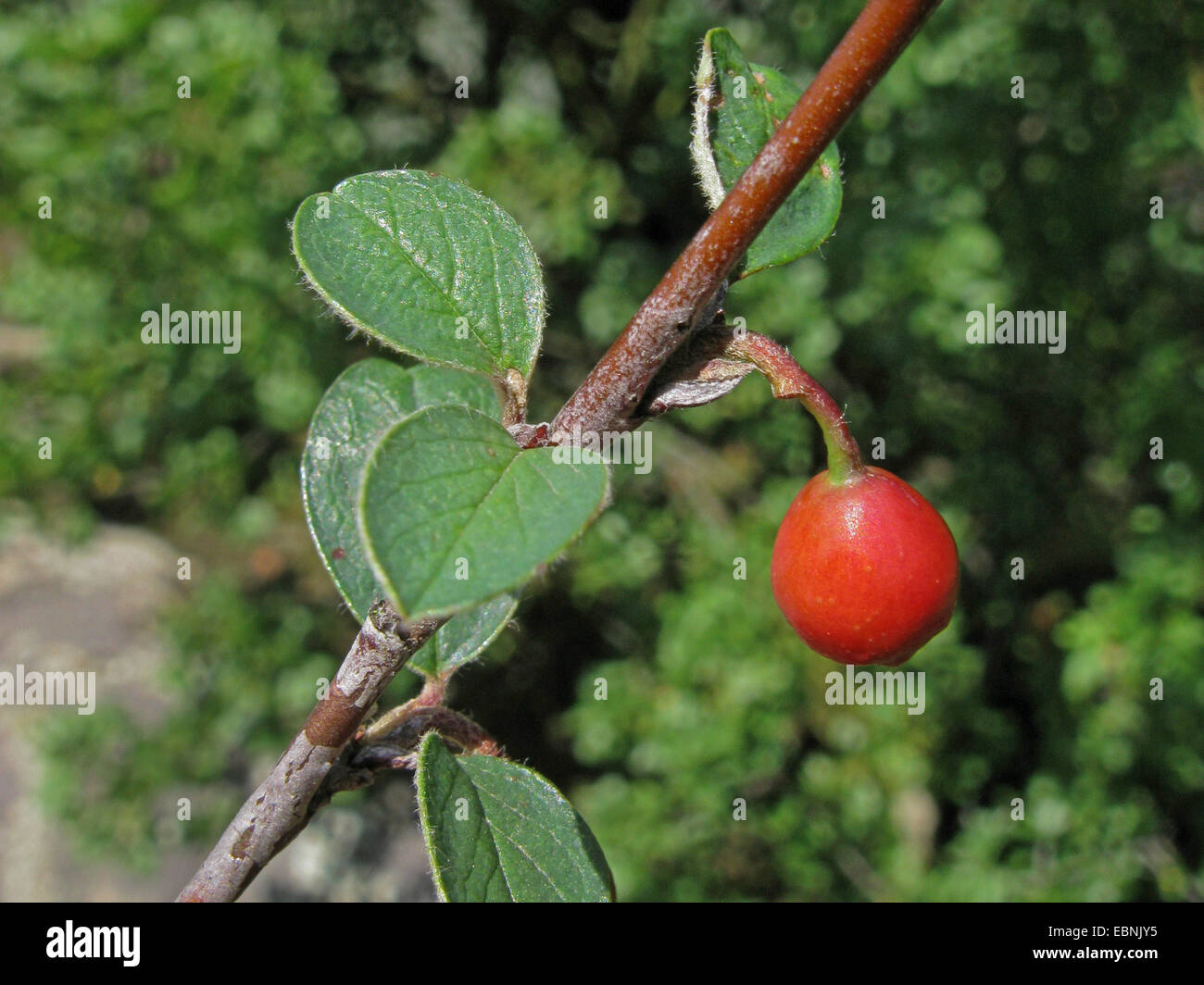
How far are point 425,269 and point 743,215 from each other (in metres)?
0.24

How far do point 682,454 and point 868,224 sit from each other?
2.23 feet

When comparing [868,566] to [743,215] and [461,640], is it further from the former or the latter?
[461,640]

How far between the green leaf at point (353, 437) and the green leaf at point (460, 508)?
0.24 meters

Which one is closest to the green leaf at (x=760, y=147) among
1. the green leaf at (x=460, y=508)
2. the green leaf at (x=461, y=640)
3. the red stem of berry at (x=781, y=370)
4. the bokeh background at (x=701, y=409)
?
the red stem of berry at (x=781, y=370)

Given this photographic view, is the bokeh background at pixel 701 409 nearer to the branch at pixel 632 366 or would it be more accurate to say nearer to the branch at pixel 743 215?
the branch at pixel 632 366

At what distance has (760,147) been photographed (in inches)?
25.5

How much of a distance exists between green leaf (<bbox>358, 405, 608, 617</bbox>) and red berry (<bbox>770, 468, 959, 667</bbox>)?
167mm

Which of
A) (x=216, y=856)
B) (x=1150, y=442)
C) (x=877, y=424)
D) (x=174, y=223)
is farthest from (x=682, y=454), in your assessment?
(x=216, y=856)

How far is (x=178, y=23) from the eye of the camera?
2008 millimetres

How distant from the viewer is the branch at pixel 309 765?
1.89 feet

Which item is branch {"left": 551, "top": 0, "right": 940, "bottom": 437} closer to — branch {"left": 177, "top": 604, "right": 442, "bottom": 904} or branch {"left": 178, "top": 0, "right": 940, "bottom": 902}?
branch {"left": 178, "top": 0, "right": 940, "bottom": 902}

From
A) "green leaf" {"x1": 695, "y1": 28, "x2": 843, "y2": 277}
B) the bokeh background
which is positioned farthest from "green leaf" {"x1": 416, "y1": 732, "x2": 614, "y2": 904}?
the bokeh background

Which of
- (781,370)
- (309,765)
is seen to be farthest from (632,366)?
(309,765)

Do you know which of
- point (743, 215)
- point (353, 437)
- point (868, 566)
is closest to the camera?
point (743, 215)
